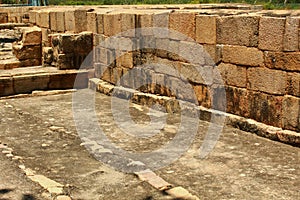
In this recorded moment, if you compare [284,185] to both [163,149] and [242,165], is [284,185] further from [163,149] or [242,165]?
[163,149]

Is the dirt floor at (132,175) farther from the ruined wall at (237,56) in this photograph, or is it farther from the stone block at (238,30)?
the stone block at (238,30)

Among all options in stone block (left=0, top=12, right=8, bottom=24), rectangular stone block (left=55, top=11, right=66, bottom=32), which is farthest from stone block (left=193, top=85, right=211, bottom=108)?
stone block (left=0, top=12, right=8, bottom=24)

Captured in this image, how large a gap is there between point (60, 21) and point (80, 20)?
0.97 m

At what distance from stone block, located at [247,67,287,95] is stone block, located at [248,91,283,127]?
0.26ft

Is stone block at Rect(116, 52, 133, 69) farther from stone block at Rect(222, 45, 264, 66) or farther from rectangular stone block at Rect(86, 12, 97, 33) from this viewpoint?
stone block at Rect(222, 45, 264, 66)

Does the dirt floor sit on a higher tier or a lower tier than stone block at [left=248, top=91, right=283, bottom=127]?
lower

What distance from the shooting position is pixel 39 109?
27.0 feet

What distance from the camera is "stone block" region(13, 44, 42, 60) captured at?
11.3 meters

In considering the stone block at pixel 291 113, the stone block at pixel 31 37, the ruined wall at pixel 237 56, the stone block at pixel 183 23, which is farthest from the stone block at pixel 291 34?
the stone block at pixel 31 37

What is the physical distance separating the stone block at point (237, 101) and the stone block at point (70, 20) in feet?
16.0

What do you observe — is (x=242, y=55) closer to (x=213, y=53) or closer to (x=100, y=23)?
(x=213, y=53)

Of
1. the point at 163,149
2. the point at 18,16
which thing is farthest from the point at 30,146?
the point at 18,16

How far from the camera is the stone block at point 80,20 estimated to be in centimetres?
1027

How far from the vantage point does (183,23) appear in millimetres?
7363
